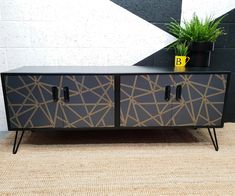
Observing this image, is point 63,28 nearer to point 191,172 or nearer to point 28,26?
point 28,26

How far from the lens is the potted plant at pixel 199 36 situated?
65.4 inches

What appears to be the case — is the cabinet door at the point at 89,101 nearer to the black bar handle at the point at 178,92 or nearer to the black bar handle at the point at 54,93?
the black bar handle at the point at 54,93

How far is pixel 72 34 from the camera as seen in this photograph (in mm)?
1796

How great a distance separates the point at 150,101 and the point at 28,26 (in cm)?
118

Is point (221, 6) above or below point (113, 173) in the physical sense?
above

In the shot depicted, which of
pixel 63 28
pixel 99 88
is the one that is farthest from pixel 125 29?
pixel 99 88

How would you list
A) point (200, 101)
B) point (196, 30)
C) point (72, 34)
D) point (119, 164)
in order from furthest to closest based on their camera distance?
1. point (72, 34)
2. point (196, 30)
3. point (200, 101)
4. point (119, 164)

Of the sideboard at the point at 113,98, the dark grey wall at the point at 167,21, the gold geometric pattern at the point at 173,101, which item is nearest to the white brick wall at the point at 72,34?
the dark grey wall at the point at 167,21

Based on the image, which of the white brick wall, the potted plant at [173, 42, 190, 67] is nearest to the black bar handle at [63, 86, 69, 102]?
the white brick wall

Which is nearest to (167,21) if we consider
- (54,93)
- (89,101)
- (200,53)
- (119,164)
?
(200,53)

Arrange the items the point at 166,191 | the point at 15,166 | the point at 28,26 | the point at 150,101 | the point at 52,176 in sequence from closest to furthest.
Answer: the point at 166,191, the point at 52,176, the point at 15,166, the point at 150,101, the point at 28,26

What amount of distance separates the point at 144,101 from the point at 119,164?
46 cm

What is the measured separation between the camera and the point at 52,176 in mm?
1271

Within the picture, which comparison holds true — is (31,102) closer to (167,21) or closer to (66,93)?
(66,93)
